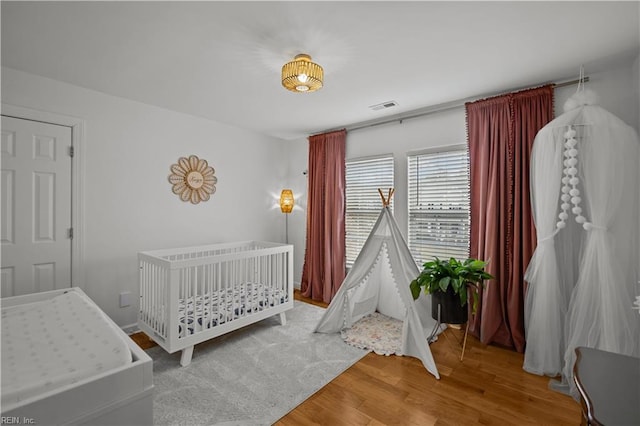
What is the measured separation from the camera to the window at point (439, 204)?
302 cm

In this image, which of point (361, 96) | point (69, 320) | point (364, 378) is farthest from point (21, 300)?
point (361, 96)

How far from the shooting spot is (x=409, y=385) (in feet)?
6.91

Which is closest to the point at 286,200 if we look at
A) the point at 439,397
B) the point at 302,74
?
the point at 302,74

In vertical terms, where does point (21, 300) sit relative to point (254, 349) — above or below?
above

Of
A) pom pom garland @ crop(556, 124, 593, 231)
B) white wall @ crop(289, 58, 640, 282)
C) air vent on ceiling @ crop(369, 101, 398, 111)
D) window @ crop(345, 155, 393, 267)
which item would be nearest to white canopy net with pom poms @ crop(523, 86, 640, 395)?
pom pom garland @ crop(556, 124, 593, 231)

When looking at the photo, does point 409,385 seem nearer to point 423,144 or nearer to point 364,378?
point 364,378

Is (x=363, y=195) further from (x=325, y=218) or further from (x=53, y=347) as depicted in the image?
(x=53, y=347)

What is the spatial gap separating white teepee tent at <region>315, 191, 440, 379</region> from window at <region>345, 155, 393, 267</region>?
57 centimetres

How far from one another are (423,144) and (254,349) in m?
2.78

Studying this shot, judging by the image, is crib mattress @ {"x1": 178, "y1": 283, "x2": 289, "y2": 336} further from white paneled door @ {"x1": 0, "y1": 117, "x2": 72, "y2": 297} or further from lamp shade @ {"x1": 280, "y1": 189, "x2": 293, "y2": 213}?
lamp shade @ {"x1": 280, "y1": 189, "x2": 293, "y2": 213}

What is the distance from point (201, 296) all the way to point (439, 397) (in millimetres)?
2233

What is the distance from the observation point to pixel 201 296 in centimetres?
285

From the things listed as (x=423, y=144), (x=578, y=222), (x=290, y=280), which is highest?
(x=423, y=144)

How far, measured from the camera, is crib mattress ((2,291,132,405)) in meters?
1.05
